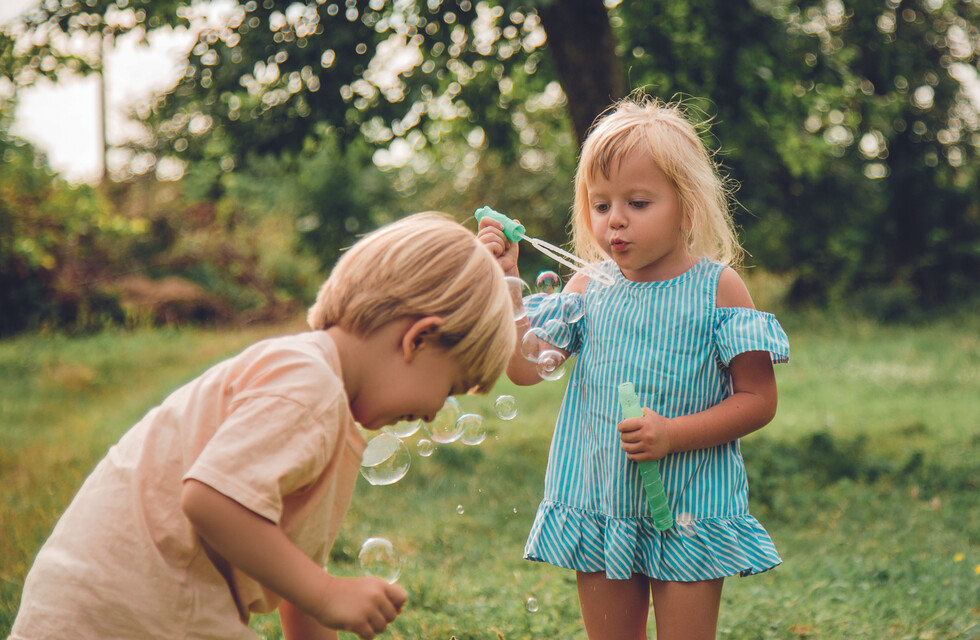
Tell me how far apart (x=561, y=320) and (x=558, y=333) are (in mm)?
36

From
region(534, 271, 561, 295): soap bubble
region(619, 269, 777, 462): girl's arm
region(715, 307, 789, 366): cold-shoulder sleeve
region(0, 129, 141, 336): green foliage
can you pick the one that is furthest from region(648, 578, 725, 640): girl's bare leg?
region(0, 129, 141, 336): green foliage

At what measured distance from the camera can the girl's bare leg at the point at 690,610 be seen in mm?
2100

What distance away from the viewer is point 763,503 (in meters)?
4.95

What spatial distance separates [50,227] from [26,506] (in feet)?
19.2

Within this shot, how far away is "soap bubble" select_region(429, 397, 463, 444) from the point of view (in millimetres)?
2418

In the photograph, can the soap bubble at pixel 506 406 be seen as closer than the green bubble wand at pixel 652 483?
No

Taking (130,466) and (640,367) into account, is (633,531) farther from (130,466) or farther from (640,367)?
(130,466)

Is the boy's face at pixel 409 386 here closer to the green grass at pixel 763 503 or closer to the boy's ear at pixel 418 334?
the boy's ear at pixel 418 334

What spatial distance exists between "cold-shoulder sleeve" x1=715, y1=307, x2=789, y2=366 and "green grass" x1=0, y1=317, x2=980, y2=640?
132 cm

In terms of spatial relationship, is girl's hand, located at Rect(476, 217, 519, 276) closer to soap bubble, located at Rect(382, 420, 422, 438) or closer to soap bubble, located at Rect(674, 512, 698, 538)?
soap bubble, located at Rect(382, 420, 422, 438)

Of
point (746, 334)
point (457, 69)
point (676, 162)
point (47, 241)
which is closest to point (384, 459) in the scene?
point (746, 334)

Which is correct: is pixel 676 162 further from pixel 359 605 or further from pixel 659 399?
pixel 359 605

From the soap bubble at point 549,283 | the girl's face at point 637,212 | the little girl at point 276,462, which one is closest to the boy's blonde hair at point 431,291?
the little girl at point 276,462

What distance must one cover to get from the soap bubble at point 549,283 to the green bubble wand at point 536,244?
7cm
